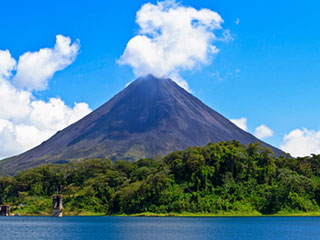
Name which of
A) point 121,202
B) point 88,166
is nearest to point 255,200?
point 121,202

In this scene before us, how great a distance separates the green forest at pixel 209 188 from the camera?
3147 inches

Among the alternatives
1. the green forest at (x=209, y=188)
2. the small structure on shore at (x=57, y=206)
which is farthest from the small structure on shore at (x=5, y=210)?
the small structure on shore at (x=57, y=206)

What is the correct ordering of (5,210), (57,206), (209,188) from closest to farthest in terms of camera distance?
(209,188) → (57,206) → (5,210)

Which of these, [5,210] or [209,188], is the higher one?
[209,188]

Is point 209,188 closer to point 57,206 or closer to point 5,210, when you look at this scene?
point 57,206

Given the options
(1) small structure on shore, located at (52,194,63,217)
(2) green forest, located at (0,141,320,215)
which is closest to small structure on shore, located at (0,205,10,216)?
(2) green forest, located at (0,141,320,215)

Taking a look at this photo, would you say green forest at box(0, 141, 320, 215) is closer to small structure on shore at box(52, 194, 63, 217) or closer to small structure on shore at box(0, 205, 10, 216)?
small structure on shore at box(0, 205, 10, 216)

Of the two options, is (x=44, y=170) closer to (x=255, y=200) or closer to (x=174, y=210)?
(x=174, y=210)

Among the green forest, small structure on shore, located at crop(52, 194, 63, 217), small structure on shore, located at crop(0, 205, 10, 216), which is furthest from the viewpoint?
small structure on shore, located at crop(0, 205, 10, 216)

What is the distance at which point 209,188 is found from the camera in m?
82.9

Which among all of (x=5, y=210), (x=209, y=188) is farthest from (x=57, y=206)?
(x=209, y=188)

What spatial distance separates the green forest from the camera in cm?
7994

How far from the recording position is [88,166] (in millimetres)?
114875

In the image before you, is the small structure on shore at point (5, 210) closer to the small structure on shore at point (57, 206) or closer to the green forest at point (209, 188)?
the green forest at point (209, 188)
